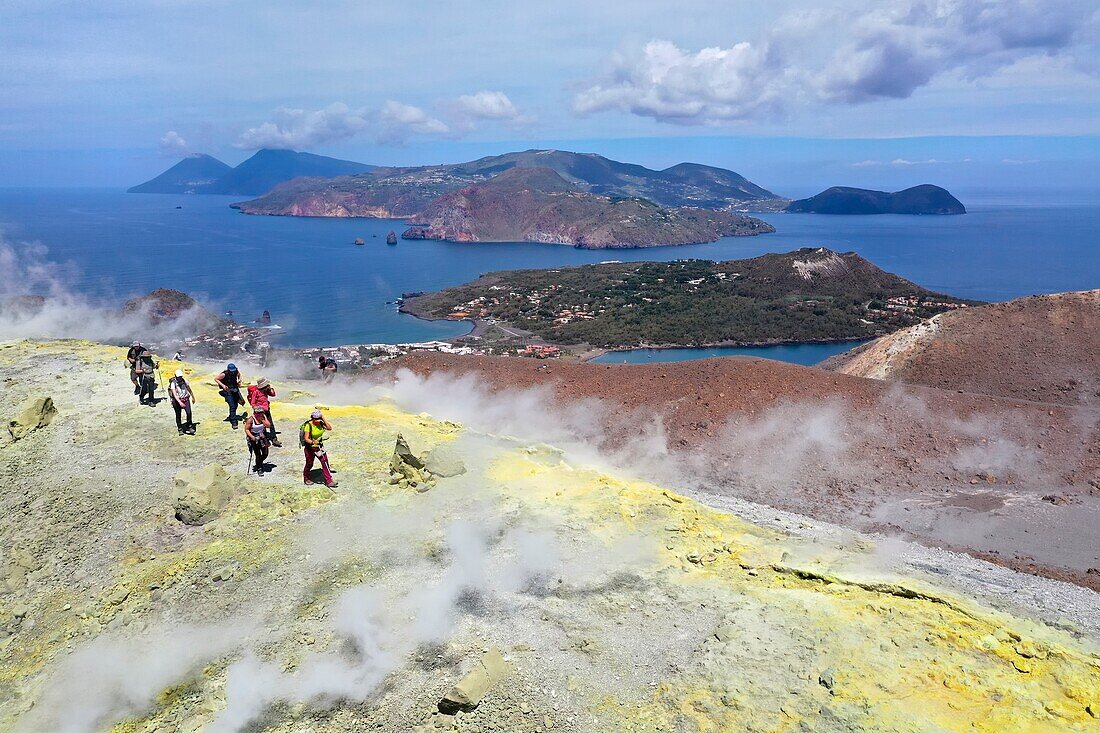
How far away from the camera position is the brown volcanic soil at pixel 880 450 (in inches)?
653

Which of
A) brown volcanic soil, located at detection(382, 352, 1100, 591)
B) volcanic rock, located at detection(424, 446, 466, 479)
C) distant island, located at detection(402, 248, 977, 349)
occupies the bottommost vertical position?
distant island, located at detection(402, 248, 977, 349)

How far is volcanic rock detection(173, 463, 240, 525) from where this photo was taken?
43.3ft

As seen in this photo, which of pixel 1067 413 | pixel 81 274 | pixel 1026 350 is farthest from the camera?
pixel 81 274

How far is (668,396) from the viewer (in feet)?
78.4

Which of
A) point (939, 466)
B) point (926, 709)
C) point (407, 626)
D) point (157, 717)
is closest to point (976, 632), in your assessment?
point (926, 709)

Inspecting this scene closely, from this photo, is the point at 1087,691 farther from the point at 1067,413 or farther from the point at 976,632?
the point at 1067,413

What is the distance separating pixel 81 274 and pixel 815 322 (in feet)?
384

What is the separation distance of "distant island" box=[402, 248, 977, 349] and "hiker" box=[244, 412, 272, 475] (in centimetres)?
6431

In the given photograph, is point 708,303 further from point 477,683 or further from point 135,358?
point 477,683

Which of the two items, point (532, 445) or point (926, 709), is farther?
point (532, 445)

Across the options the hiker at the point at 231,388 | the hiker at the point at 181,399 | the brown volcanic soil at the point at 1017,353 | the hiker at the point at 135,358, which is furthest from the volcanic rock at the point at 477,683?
the brown volcanic soil at the point at 1017,353

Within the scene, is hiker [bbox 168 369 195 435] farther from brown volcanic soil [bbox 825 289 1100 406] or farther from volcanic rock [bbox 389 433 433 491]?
brown volcanic soil [bbox 825 289 1100 406]

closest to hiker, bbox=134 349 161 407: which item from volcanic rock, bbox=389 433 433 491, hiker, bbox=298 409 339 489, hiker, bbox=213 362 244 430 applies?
hiker, bbox=213 362 244 430

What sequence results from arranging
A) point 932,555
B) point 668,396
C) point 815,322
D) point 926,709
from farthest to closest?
point 815,322 → point 668,396 → point 932,555 → point 926,709
